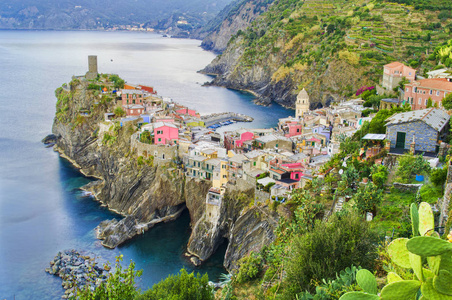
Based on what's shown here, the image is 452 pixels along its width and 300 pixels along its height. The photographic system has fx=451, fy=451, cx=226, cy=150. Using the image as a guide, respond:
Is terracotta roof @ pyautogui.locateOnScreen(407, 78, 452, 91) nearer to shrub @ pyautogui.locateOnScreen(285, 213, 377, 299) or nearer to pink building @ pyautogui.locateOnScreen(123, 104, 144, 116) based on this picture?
shrub @ pyautogui.locateOnScreen(285, 213, 377, 299)

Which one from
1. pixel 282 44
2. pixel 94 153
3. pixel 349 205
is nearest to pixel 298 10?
pixel 282 44

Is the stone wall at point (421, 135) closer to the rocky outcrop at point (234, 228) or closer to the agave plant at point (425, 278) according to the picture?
the rocky outcrop at point (234, 228)

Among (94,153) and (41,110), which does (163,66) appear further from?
(94,153)

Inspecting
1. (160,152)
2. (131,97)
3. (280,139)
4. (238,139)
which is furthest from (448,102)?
(131,97)

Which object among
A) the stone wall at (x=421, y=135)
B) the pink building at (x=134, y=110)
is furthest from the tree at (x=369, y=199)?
the pink building at (x=134, y=110)

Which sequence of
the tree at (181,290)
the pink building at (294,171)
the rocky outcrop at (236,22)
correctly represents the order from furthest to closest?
the rocky outcrop at (236,22), the pink building at (294,171), the tree at (181,290)

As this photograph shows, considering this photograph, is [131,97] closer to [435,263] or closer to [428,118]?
[428,118]

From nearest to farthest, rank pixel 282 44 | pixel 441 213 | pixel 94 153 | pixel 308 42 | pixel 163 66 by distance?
pixel 441 213, pixel 94 153, pixel 308 42, pixel 282 44, pixel 163 66
